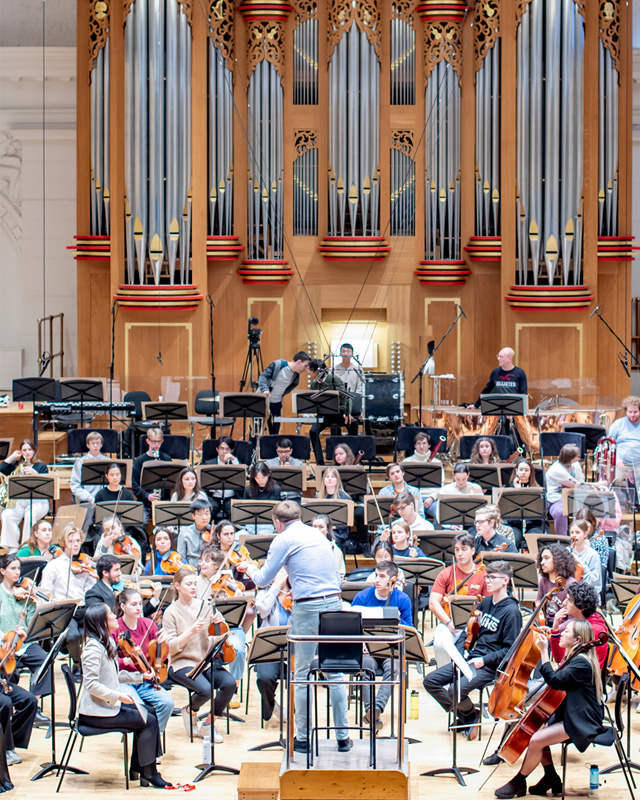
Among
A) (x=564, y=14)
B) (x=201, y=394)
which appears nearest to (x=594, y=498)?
(x=201, y=394)

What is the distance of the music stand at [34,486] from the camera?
34.6 ft

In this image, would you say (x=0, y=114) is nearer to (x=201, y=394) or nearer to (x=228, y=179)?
(x=228, y=179)

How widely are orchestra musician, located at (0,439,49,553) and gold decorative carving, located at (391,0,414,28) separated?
267 inches

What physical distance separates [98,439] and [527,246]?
19.1 feet

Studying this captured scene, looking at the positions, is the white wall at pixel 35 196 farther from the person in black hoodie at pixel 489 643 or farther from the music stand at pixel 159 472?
the person in black hoodie at pixel 489 643

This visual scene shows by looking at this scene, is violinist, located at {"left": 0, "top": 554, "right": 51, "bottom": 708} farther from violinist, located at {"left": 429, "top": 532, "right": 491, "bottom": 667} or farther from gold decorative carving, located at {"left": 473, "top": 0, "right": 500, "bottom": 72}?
gold decorative carving, located at {"left": 473, "top": 0, "right": 500, "bottom": 72}

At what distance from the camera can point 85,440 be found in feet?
39.7

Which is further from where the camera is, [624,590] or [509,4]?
[509,4]

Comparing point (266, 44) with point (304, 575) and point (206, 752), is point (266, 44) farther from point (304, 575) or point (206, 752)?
point (206, 752)

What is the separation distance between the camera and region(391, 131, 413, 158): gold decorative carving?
15391mm

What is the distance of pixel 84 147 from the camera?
15539 millimetres

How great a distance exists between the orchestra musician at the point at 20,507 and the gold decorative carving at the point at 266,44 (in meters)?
5.73

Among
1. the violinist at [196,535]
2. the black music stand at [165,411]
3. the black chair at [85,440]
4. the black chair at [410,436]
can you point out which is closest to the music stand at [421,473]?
the black chair at [410,436]

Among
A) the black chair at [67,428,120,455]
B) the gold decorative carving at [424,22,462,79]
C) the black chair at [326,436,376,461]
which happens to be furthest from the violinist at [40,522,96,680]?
the gold decorative carving at [424,22,462,79]
